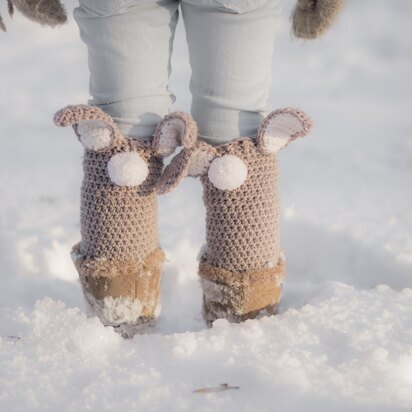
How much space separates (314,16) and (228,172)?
0.31 metres

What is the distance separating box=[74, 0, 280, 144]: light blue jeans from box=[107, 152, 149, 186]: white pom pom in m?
0.05

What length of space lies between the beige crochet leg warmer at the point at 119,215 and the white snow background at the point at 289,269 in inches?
2.1

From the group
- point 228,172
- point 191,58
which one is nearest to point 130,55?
point 191,58

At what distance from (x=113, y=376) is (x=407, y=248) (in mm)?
802

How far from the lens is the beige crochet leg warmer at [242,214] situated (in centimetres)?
100

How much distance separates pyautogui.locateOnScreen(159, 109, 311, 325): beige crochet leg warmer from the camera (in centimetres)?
100

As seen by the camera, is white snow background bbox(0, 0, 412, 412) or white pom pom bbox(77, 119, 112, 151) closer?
white snow background bbox(0, 0, 412, 412)

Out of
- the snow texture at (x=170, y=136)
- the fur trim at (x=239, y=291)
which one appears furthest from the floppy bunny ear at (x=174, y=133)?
the fur trim at (x=239, y=291)

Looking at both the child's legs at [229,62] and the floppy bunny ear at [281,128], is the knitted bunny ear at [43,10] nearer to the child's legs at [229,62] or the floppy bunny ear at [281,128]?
the child's legs at [229,62]

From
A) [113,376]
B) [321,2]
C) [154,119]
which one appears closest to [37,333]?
[113,376]

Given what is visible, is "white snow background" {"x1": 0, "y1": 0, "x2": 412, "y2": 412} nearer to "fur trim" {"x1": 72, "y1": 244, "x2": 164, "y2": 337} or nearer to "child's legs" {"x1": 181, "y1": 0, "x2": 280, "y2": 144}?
"fur trim" {"x1": 72, "y1": 244, "x2": 164, "y2": 337}

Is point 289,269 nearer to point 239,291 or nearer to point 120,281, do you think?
point 239,291

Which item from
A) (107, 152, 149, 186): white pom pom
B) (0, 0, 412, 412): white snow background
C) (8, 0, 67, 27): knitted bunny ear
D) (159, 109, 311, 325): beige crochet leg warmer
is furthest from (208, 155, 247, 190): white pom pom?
(8, 0, 67, 27): knitted bunny ear

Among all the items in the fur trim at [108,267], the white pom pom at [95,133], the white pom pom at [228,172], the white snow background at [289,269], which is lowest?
the white snow background at [289,269]
